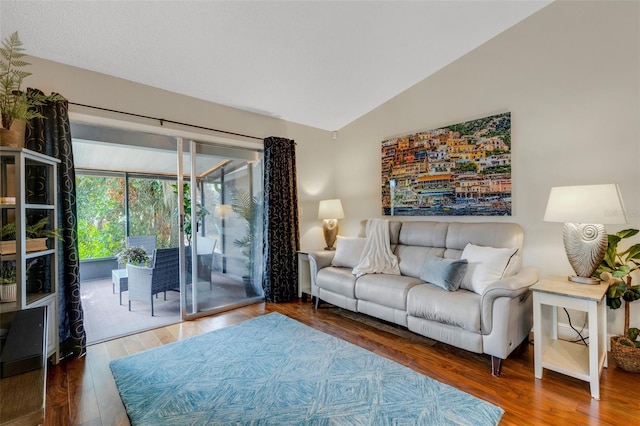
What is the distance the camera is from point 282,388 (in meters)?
1.96

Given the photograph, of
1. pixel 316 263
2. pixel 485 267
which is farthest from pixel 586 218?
pixel 316 263

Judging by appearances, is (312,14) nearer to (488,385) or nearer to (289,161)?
(289,161)

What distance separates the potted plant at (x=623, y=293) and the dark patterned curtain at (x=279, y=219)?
3.05 m

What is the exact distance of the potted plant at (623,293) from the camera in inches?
82.0

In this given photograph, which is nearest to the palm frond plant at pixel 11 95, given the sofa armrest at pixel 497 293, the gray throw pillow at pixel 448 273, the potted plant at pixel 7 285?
the potted plant at pixel 7 285

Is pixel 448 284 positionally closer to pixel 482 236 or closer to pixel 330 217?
pixel 482 236

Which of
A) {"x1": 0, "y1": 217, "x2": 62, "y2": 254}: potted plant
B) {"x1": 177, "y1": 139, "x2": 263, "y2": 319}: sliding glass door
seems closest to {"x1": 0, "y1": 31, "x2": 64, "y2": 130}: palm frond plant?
{"x1": 0, "y1": 217, "x2": 62, "y2": 254}: potted plant

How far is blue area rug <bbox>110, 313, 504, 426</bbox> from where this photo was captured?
5.54ft

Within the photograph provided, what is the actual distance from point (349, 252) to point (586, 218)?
6.97 feet

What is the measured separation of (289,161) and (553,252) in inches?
118

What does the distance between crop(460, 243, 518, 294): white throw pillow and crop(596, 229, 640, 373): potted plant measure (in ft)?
1.97

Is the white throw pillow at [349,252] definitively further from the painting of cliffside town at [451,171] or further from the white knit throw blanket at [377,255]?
the painting of cliffside town at [451,171]

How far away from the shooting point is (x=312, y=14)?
2408mm

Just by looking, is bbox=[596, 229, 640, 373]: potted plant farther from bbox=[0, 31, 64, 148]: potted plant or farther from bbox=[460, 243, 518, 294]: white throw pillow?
bbox=[0, 31, 64, 148]: potted plant
